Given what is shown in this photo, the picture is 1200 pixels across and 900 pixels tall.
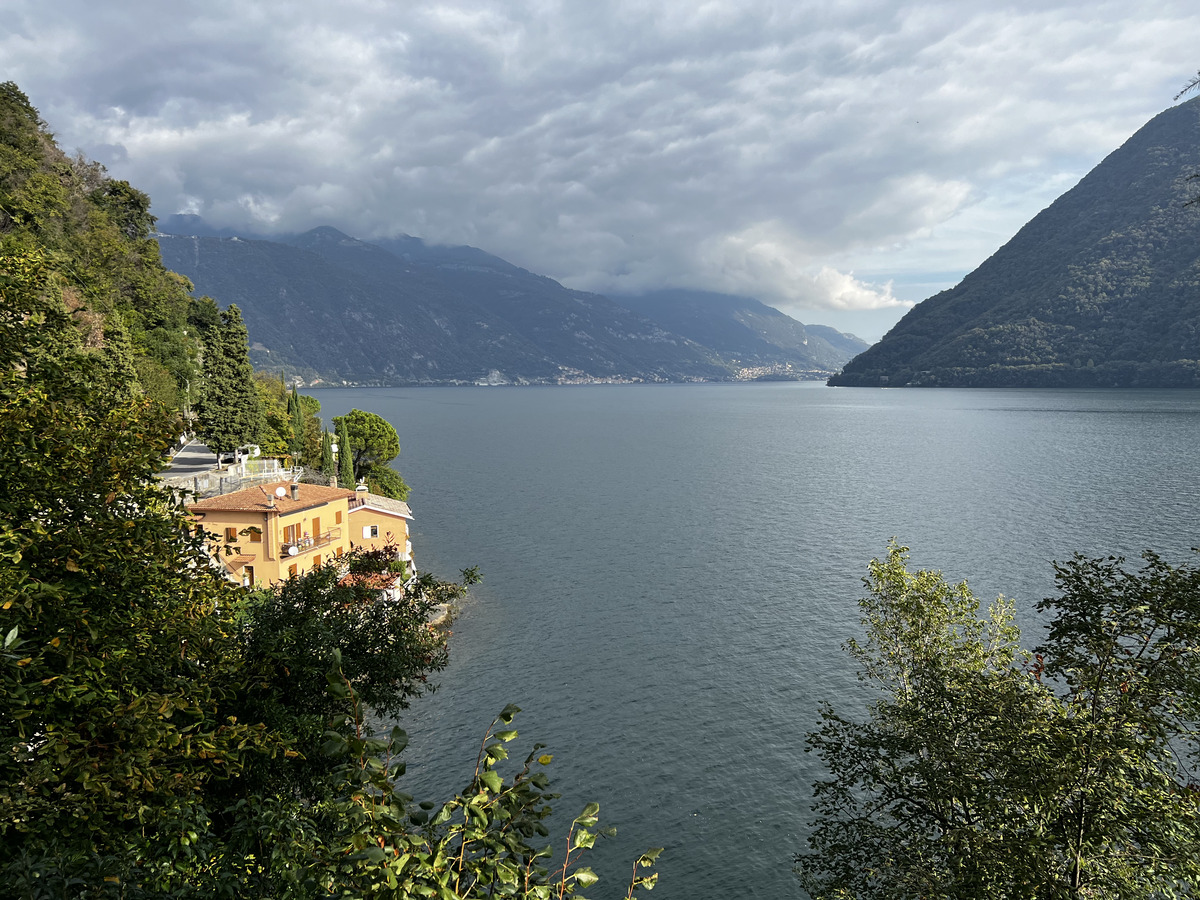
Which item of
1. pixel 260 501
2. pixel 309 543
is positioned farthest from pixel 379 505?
pixel 260 501

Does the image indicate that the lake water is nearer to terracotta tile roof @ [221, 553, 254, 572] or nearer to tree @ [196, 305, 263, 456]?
terracotta tile roof @ [221, 553, 254, 572]

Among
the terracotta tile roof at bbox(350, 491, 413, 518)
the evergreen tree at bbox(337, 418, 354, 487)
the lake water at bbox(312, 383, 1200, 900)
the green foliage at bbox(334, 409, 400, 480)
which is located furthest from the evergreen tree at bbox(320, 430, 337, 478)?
the terracotta tile roof at bbox(350, 491, 413, 518)

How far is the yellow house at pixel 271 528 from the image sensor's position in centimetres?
4184

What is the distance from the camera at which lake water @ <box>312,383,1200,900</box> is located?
106 ft

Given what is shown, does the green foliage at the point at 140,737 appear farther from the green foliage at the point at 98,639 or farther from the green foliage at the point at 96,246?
the green foliage at the point at 96,246

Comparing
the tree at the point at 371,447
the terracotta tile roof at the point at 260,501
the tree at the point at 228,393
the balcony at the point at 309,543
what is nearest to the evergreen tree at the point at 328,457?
the tree at the point at 228,393

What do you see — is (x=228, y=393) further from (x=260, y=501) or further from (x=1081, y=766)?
(x=1081, y=766)

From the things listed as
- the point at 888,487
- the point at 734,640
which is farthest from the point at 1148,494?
the point at 734,640

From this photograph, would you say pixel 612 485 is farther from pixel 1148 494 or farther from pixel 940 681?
pixel 940 681

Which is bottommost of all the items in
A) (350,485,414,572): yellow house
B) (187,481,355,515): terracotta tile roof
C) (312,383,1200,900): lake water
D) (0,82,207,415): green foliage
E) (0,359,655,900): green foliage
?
(312,383,1200,900): lake water

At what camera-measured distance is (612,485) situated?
361 feet

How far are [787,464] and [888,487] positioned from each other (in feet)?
89.4

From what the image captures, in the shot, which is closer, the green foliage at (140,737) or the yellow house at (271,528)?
the green foliage at (140,737)

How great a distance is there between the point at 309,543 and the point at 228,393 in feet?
95.2
